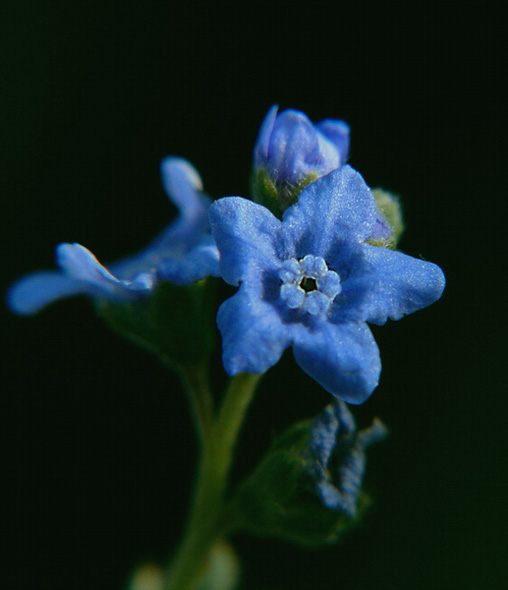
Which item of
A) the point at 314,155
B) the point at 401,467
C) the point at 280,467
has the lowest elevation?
the point at 401,467

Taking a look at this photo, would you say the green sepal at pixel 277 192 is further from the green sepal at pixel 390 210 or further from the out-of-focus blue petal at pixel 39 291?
the out-of-focus blue petal at pixel 39 291

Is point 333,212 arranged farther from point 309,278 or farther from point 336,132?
point 336,132

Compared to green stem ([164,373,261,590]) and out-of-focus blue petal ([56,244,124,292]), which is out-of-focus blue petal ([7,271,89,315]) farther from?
green stem ([164,373,261,590])

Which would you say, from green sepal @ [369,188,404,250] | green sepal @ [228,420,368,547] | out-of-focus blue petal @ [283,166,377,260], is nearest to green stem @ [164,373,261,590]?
green sepal @ [228,420,368,547]

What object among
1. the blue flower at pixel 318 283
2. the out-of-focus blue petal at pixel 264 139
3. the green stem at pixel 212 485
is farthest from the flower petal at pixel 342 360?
the out-of-focus blue petal at pixel 264 139

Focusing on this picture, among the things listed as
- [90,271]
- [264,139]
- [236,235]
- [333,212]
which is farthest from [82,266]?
[333,212]

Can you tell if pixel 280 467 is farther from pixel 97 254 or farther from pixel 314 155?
pixel 97 254

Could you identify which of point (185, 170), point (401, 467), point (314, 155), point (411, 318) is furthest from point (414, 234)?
point (314, 155)
